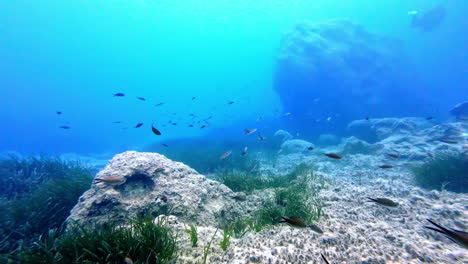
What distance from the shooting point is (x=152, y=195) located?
5.49 metres

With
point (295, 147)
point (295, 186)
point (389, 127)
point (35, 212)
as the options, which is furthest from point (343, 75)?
point (35, 212)

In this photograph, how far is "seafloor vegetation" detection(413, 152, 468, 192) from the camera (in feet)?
25.6

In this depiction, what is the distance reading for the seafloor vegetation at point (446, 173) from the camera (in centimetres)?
780

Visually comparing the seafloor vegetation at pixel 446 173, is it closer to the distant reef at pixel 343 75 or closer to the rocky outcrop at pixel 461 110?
the rocky outcrop at pixel 461 110

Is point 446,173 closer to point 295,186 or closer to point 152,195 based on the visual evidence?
point 295,186

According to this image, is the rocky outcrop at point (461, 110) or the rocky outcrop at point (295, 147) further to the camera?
the rocky outcrop at point (295, 147)

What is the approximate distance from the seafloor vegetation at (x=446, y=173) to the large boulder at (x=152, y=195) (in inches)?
343

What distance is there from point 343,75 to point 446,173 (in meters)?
28.3

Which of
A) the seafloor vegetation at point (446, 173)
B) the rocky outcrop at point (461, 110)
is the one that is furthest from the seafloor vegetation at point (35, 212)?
the rocky outcrop at point (461, 110)

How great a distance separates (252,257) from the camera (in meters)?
3.03

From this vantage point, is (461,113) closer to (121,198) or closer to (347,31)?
(347,31)

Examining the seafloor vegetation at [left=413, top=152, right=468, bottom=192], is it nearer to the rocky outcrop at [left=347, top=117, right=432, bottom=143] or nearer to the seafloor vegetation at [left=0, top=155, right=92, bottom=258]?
the rocky outcrop at [left=347, top=117, right=432, bottom=143]

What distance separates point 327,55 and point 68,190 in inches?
1481

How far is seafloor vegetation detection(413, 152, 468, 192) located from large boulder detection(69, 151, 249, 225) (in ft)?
28.6
